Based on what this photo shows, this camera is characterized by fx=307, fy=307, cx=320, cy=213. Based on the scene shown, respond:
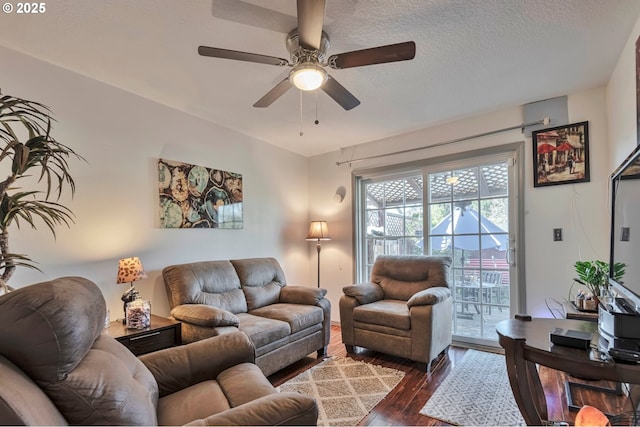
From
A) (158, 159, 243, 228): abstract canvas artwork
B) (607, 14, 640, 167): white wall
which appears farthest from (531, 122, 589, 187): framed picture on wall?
(158, 159, 243, 228): abstract canvas artwork

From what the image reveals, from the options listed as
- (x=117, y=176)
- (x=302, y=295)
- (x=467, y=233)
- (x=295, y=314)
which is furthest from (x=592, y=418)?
(x=117, y=176)

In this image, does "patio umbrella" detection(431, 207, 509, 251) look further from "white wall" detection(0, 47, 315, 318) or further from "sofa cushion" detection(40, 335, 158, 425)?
"sofa cushion" detection(40, 335, 158, 425)

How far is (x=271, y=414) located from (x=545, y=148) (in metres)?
3.30

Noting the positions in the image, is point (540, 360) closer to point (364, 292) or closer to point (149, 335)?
point (364, 292)

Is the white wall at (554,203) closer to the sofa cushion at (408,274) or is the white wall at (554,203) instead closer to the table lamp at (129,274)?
the sofa cushion at (408,274)

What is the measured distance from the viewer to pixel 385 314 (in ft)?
9.48

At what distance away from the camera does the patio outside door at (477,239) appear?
10.5 feet

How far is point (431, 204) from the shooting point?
3684 mm

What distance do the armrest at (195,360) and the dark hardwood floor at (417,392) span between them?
0.97 m

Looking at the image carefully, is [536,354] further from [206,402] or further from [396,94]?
[396,94]

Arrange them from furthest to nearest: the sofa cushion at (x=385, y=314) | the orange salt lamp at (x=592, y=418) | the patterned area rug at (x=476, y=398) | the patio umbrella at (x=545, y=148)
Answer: the patio umbrella at (x=545, y=148) < the sofa cushion at (x=385, y=314) < the patterned area rug at (x=476, y=398) < the orange salt lamp at (x=592, y=418)

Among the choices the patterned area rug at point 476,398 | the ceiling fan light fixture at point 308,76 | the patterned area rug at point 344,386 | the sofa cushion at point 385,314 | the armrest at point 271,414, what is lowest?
the patterned area rug at point 344,386

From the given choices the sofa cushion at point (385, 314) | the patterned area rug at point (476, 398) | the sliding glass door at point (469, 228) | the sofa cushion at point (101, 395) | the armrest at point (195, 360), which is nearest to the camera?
the sofa cushion at point (101, 395)

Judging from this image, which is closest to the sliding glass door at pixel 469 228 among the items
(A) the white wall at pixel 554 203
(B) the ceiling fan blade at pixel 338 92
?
(A) the white wall at pixel 554 203
